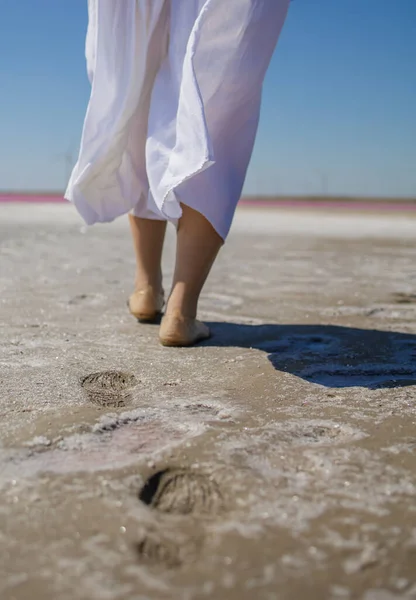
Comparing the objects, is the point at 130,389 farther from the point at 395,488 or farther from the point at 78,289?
the point at 78,289

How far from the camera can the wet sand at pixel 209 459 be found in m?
0.71

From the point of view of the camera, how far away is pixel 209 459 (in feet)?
3.19

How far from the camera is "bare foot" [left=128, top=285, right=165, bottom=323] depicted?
6.40ft

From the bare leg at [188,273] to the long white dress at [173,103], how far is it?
5cm

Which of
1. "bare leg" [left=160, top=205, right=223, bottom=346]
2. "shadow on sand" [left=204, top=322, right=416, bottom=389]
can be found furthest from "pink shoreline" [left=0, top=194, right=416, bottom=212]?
"bare leg" [left=160, top=205, right=223, bottom=346]

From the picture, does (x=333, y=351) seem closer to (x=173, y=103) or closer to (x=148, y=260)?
(x=148, y=260)

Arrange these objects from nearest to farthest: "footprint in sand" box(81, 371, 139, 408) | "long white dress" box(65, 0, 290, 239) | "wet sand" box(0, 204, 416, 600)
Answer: "wet sand" box(0, 204, 416, 600) < "footprint in sand" box(81, 371, 139, 408) < "long white dress" box(65, 0, 290, 239)

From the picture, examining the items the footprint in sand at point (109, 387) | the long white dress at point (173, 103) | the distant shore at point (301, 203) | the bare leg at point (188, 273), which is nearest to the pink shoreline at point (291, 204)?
the distant shore at point (301, 203)

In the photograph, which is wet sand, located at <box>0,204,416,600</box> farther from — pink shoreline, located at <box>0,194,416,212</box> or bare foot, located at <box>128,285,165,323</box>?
pink shoreline, located at <box>0,194,416,212</box>

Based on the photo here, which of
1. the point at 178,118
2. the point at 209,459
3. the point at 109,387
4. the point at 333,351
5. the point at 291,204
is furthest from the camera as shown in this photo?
the point at 291,204

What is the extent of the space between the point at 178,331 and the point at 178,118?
1.90 ft

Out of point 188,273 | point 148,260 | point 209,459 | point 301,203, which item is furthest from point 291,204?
point 209,459

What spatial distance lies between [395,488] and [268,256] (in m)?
3.33

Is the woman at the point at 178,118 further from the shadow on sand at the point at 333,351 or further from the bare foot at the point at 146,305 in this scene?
the shadow on sand at the point at 333,351
